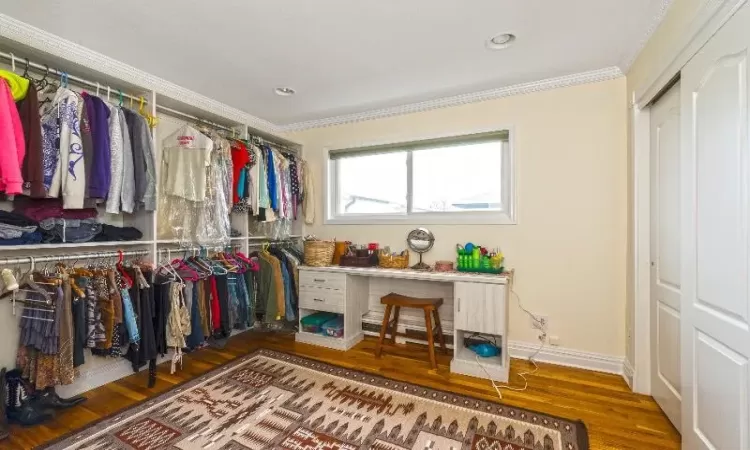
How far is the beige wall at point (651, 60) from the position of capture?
60.4 inches

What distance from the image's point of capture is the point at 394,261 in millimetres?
3045

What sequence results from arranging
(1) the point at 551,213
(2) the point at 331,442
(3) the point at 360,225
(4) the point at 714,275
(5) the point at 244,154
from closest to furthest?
1. (4) the point at 714,275
2. (2) the point at 331,442
3. (1) the point at 551,213
4. (5) the point at 244,154
5. (3) the point at 360,225

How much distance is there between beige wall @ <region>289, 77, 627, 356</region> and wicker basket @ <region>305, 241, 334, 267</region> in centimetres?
127

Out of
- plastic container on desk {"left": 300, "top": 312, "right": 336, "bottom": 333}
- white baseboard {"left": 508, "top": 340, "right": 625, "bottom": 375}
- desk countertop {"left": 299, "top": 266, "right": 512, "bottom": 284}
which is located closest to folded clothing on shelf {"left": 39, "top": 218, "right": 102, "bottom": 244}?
desk countertop {"left": 299, "top": 266, "right": 512, "bottom": 284}

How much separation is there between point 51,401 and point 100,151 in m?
1.53

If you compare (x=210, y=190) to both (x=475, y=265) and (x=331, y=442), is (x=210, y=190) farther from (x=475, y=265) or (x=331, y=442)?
(x=475, y=265)

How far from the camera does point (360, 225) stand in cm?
347

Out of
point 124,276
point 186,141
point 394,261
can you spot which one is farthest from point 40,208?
point 394,261

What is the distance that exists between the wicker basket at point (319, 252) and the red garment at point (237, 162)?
31.7 inches

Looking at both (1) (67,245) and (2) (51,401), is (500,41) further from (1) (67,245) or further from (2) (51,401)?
(2) (51,401)

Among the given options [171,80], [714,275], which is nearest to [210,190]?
[171,80]

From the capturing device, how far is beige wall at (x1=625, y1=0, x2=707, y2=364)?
1533mm

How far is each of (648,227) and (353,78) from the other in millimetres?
2373

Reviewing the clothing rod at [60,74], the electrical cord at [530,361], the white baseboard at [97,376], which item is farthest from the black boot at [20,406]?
the electrical cord at [530,361]
